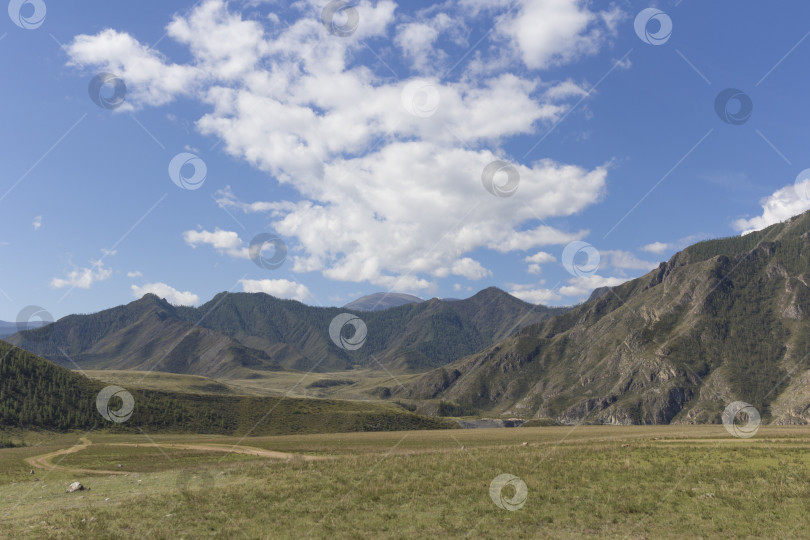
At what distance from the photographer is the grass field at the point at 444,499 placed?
26.3 metres

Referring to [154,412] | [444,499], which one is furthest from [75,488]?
[154,412]

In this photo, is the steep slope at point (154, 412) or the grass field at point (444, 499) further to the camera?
the steep slope at point (154, 412)

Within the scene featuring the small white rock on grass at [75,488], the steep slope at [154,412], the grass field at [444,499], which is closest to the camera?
the grass field at [444,499]

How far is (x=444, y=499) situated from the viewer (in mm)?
31953

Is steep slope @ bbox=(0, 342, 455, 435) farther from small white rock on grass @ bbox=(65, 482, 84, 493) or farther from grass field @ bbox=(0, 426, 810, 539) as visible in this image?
small white rock on grass @ bbox=(65, 482, 84, 493)

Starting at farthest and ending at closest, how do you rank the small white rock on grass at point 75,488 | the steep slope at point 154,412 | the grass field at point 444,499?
the steep slope at point 154,412
the small white rock on grass at point 75,488
the grass field at point 444,499

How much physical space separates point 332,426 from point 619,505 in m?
132

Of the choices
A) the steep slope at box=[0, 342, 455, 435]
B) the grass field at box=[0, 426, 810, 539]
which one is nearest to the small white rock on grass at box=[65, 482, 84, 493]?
the grass field at box=[0, 426, 810, 539]

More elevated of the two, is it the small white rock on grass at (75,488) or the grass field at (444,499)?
the grass field at (444,499)

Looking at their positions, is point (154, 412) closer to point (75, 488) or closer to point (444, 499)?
point (75, 488)

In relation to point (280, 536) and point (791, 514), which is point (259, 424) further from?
point (791, 514)

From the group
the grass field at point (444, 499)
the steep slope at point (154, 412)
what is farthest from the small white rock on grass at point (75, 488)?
the steep slope at point (154, 412)

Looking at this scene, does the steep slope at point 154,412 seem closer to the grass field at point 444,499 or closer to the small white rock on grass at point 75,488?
the grass field at point 444,499

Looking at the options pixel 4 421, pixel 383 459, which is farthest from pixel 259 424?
pixel 383 459
